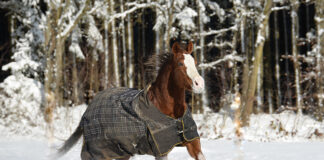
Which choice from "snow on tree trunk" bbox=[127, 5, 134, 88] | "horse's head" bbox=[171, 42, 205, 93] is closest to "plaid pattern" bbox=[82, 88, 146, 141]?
"horse's head" bbox=[171, 42, 205, 93]

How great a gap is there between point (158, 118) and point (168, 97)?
0.81ft

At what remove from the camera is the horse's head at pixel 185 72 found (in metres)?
3.58

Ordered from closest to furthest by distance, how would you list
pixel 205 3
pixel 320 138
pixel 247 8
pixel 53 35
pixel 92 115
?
pixel 92 115
pixel 320 138
pixel 53 35
pixel 247 8
pixel 205 3

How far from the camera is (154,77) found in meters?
4.18

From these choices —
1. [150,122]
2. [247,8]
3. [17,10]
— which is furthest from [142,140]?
[17,10]

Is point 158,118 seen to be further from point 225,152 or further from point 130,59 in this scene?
point 130,59

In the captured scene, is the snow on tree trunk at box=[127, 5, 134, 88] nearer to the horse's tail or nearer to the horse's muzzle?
the horse's tail

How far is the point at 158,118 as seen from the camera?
384cm

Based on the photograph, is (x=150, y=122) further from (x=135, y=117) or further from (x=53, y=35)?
(x=53, y=35)

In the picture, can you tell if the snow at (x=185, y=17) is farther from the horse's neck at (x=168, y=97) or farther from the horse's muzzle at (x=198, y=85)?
the horse's muzzle at (x=198, y=85)

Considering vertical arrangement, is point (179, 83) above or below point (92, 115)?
above

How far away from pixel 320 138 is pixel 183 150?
4.03 meters

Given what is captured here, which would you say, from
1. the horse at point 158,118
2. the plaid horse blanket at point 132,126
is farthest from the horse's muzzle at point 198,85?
the plaid horse blanket at point 132,126

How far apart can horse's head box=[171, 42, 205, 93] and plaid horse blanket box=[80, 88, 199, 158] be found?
384 millimetres
